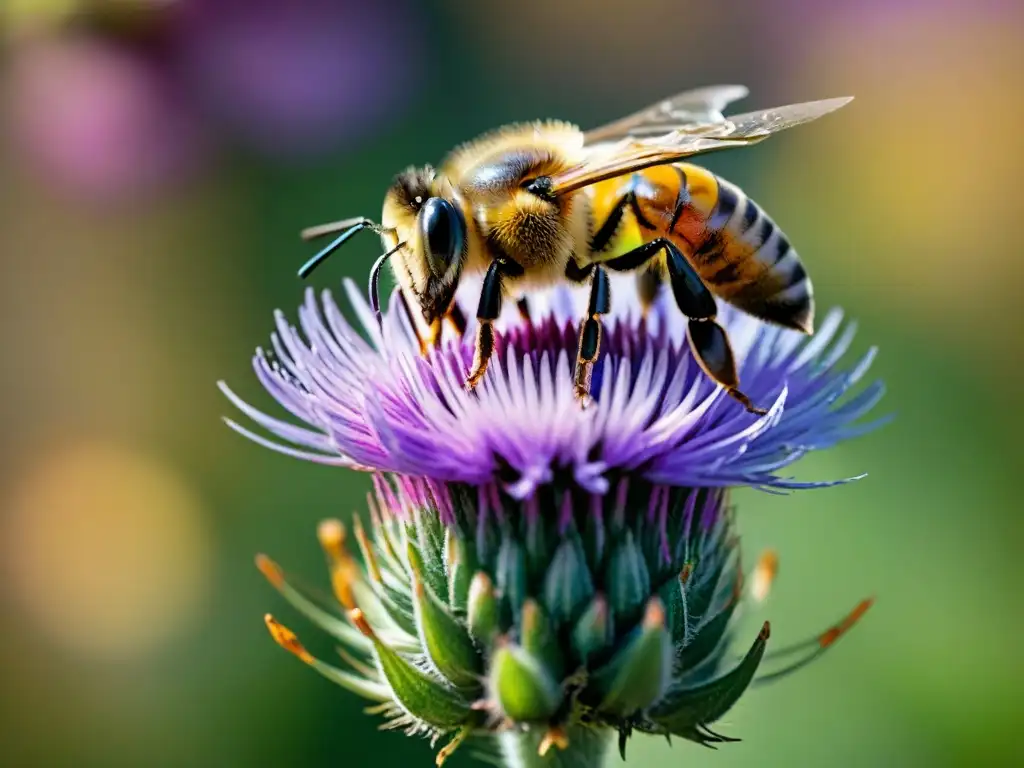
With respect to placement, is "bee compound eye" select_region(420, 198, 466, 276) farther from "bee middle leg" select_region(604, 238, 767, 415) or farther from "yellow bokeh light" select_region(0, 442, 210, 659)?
"yellow bokeh light" select_region(0, 442, 210, 659)

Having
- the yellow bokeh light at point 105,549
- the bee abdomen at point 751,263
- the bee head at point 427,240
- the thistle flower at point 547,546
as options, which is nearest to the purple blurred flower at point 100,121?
the yellow bokeh light at point 105,549

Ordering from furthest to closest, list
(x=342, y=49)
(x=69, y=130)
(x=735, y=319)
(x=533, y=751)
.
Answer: (x=342, y=49), (x=69, y=130), (x=735, y=319), (x=533, y=751)

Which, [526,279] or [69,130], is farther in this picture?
[69,130]

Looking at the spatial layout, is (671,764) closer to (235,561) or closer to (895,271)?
(235,561)

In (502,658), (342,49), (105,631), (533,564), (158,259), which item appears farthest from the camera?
(342,49)

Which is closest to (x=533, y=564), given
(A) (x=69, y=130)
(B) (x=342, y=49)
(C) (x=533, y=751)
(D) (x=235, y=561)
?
(C) (x=533, y=751)

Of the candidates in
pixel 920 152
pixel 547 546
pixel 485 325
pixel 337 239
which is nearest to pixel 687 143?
pixel 485 325
